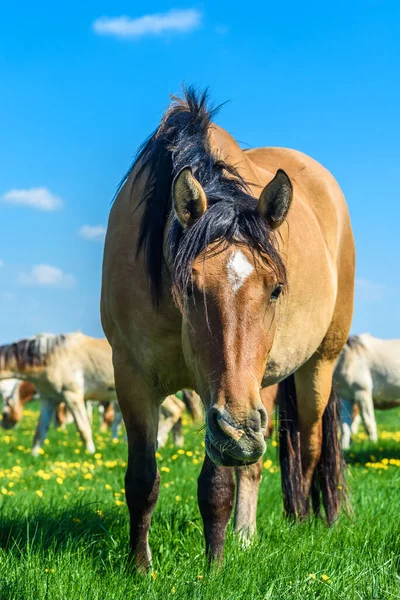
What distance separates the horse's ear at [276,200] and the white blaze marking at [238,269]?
29cm

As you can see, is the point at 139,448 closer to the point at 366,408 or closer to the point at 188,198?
the point at 188,198

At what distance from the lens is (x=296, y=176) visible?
531cm

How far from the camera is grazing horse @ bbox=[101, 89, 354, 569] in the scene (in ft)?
9.64

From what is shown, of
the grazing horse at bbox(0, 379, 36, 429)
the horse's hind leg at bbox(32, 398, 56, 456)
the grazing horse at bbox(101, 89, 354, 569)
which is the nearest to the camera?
the grazing horse at bbox(101, 89, 354, 569)

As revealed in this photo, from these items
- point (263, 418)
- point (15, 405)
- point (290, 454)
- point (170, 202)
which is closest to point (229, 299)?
point (263, 418)

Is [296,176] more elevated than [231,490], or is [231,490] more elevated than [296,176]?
[296,176]

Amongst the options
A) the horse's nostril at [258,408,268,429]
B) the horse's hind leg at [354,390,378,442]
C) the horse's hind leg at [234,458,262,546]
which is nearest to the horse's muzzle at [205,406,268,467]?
the horse's nostril at [258,408,268,429]

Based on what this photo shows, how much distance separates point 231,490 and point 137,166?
6.11 feet

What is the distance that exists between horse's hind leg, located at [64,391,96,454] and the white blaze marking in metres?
9.57

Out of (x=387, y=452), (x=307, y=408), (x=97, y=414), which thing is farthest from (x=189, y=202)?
(x=97, y=414)

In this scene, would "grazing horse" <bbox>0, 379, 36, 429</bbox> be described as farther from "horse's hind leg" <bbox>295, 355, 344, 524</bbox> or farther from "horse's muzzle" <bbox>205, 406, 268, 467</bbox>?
"horse's muzzle" <bbox>205, 406, 268, 467</bbox>

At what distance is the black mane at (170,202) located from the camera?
3.08m

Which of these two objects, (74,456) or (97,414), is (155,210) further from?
(97,414)

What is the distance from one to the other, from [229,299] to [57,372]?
10730 millimetres
